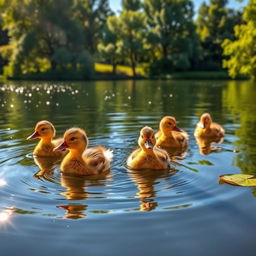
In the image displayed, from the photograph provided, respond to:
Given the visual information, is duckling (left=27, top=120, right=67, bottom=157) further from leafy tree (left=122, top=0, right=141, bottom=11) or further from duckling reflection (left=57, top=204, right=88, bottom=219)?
leafy tree (left=122, top=0, right=141, bottom=11)

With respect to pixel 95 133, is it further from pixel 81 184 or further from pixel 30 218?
pixel 30 218

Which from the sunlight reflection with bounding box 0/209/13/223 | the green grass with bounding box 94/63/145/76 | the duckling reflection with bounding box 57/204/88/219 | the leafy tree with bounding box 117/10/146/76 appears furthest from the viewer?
the green grass with bounding box 94/63/145/76

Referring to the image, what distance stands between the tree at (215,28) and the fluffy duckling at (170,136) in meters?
61.1

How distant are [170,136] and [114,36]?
58896mm

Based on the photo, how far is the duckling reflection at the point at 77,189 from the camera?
5.90 metres

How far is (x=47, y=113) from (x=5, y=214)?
13427mm

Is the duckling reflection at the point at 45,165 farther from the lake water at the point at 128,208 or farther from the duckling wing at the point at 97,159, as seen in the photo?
the duckling wing at the point at 97,159

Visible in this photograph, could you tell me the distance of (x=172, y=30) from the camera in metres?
68.6

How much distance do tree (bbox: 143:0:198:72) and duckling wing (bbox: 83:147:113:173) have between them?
2257 inches

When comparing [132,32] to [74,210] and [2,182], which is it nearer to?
[2,182]

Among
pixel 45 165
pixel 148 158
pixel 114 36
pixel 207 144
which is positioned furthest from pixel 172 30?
pixel 148 158

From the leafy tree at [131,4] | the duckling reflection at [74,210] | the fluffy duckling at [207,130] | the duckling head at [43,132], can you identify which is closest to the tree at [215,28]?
the leafy tree at [131,4]

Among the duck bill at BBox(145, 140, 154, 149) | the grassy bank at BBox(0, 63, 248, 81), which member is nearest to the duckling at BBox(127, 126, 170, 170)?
the duck bill at BBox(145, 140, 154, 149)

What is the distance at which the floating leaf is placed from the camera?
704 cm
